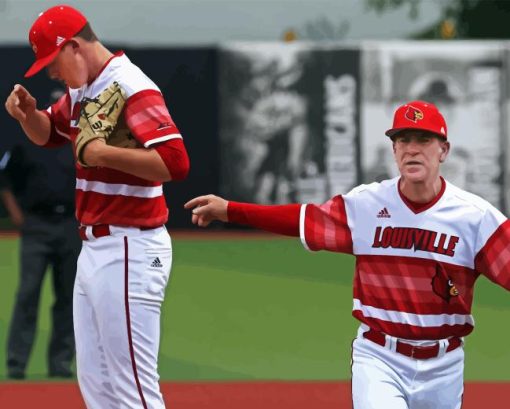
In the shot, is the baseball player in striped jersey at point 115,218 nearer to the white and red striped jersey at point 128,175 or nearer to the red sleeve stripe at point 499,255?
the white and red striped jersey at point 128,175

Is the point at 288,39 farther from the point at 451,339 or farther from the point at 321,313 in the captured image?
the point at 451,339

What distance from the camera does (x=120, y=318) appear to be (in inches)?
219

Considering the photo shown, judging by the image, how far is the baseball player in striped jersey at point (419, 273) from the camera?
5391 millimetres

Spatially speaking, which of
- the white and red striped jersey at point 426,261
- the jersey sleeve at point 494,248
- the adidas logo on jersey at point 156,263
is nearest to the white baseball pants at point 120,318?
the adidas logo on jersey at point 156,263

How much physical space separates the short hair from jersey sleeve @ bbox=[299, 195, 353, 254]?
48.5 inches

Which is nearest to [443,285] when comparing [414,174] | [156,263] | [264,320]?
[414,174]

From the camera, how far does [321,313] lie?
1391 centimetres

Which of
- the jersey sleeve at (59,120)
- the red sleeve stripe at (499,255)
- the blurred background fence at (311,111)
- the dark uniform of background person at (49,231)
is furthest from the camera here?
the blurred background fence at (311,111)

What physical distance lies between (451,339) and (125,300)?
1.44 m

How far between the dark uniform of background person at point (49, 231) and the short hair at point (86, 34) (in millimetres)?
3970

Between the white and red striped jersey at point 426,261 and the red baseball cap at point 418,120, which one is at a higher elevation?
the red baseball cap at point 418,120

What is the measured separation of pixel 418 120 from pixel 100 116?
1.38 meters

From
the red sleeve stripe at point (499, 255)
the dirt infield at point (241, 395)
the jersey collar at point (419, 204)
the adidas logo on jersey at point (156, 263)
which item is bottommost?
the dirt infield at point (241, 395)

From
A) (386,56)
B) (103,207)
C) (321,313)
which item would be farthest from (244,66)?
(103,207)
